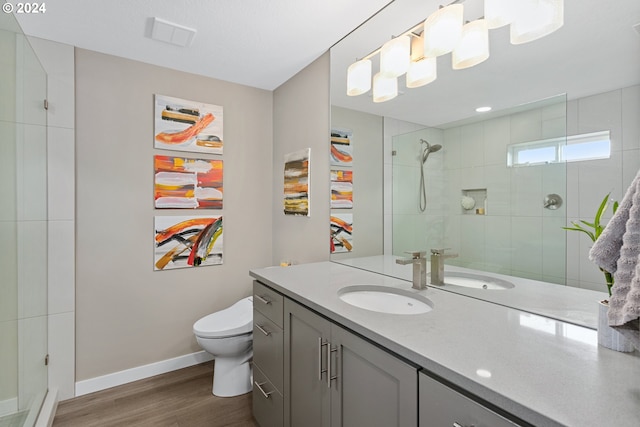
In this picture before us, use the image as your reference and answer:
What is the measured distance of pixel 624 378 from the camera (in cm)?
68

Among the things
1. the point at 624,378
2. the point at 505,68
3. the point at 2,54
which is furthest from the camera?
the point at 2,54

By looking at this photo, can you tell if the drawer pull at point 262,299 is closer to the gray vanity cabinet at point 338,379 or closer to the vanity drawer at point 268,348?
the vanity drawer at point 268,348

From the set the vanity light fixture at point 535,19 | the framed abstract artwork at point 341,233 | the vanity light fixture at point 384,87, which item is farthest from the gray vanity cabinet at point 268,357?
the vanity light fixture at point 535,19

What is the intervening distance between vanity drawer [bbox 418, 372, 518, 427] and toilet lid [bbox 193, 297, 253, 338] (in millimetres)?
1473

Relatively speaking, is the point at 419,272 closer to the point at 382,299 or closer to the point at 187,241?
the point at 382,299

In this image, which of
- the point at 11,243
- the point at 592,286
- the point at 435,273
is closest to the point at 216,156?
the point at 11,243

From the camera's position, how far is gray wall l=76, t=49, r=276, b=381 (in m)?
2.16

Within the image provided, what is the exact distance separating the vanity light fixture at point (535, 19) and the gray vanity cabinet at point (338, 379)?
3.93 feet

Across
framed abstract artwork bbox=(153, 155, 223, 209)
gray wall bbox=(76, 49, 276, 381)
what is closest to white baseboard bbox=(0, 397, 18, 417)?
gray wall bbox=(76, 49, 276, 381)

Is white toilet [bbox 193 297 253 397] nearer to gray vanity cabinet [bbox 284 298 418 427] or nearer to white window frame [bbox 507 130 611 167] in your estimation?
gray vanity cabinet [bbox 284 298 418 427]

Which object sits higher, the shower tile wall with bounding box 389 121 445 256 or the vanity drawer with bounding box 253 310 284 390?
the shower tile wall with bounding box 389 121 445 256

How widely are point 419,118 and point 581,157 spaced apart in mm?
719

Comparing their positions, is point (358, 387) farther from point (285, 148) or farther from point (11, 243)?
point (285, 148)

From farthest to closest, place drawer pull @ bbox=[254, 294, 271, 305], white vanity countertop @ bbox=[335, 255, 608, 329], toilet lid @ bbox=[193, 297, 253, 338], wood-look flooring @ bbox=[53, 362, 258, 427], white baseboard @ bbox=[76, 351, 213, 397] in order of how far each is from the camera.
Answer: white baseboard @ bbox=[76, 351, 213, 397] → toilet lid @ bbox=[193, 297, 253, 338] → wood-look flooring @ bbox=[53, 362, 258, 427] → drawer pull @ bbox=[254, 294, 271, 305] → white vanity countertop @ bbox=[335, 255, 608, 329]
